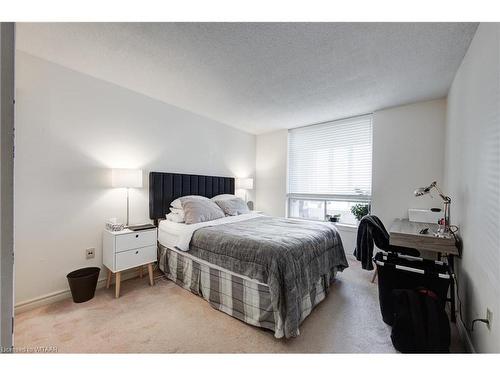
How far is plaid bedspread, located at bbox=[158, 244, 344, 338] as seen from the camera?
1.71 metres

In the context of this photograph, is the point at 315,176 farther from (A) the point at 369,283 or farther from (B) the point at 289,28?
(B) the point at 289,28

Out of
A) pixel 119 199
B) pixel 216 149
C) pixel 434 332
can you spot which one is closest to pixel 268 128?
pixel 216 149

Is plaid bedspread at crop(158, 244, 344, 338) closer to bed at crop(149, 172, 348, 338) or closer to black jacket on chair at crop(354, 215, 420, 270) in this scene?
bed at crop(149, 172, 348, 338)

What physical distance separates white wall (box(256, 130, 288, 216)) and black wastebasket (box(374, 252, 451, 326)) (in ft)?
8.46

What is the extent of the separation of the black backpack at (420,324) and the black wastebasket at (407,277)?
0.13 meters

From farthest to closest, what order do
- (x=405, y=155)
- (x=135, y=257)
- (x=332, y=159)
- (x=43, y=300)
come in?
(x=332, y=159) < (x=405, y=155) < (x=135, y=257) < (x=43, y=300)

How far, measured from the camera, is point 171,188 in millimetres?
3074

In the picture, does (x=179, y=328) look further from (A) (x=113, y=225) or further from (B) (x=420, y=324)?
(B) (x=420, y=324)

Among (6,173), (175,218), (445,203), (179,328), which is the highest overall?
(6,173)

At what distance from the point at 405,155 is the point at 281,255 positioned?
2.62 metres

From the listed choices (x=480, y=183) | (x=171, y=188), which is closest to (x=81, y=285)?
(x=171, y=188)

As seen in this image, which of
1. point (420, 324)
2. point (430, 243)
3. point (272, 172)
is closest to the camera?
point (420, 324)

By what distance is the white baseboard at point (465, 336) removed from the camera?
4.73 feet

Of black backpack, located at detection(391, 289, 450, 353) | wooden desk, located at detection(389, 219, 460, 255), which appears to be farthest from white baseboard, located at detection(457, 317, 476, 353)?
wooden desk, located at detection(389, 219, 460, 255)
